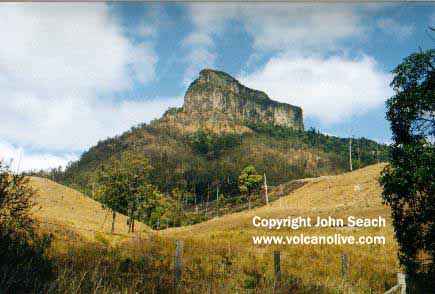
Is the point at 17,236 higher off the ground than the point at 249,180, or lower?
lower

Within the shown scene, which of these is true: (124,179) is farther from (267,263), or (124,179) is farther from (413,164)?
(413,164)

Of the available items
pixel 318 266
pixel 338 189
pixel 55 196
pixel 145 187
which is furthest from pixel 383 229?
pixel 55 196

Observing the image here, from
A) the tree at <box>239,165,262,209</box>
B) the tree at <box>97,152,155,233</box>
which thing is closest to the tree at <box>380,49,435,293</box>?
the tree at <box>97,152,155,233</box>

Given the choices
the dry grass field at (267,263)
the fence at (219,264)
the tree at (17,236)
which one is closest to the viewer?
the tree at (17,236)

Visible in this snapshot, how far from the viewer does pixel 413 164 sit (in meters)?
13.5

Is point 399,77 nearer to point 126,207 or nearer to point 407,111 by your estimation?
point 407,111

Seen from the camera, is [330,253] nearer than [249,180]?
Yes

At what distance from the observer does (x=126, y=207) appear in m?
53.1

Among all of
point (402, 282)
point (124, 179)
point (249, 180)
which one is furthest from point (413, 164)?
point (249, 180)

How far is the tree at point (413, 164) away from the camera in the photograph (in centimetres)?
1359

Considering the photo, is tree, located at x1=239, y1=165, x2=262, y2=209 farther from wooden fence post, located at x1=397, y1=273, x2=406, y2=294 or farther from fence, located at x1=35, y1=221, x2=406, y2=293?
wooden fence post, located at x1=397, y1=273, x2=406, y2=294

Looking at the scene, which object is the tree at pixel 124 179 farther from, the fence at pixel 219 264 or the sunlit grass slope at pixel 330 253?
the fence at pixel 219 264

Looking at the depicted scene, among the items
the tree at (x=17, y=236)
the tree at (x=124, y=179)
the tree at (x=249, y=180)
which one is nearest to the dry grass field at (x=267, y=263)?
the tree at (x=17, y=236)

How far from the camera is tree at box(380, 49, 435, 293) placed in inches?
535
